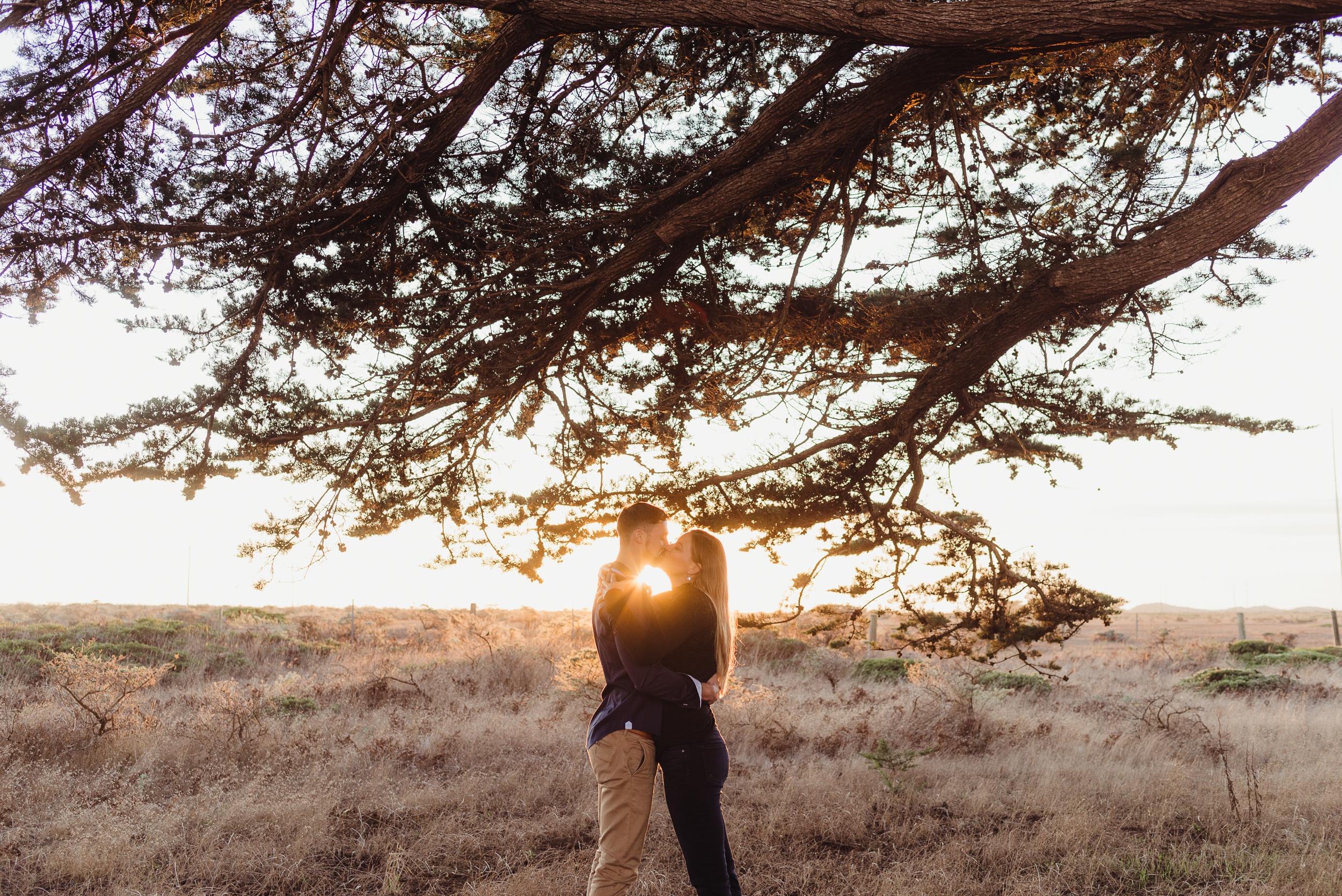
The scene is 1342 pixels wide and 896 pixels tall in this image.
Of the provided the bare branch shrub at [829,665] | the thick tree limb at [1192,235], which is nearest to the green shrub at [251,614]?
the bare branch shrub at [829,665]

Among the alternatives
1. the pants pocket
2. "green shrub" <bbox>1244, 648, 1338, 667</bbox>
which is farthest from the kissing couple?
"green shrub" <bbox>1244, 648, 1338, 667</bbox>

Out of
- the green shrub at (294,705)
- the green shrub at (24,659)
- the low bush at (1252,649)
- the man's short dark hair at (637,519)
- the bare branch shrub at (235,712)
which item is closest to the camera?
the man's short dark hair at (637,519)

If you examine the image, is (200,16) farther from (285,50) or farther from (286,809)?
(286,809)

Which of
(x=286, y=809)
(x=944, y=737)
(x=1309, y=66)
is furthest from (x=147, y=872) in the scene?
(x=1309, y=66)

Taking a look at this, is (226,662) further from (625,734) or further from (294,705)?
(625,734)

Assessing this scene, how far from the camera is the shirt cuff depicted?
3.02m

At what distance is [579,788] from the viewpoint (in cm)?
614

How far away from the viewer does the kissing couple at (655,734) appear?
2.92 metres

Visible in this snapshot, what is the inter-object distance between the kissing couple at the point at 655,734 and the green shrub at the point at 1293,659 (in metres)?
17.4

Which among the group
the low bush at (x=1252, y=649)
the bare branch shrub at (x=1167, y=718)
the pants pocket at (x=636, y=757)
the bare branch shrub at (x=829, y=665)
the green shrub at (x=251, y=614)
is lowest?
the low bush at (x=1252, y=649)

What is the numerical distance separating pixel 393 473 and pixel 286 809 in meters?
2.35

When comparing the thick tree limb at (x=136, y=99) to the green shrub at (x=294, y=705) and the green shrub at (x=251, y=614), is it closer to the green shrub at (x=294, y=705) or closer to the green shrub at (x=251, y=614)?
the green shrub at (x=294, y=705)

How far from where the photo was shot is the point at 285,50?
5410 mm

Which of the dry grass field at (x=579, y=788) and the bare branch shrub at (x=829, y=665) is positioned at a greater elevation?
the dry grass field at (x=579, y=788)
